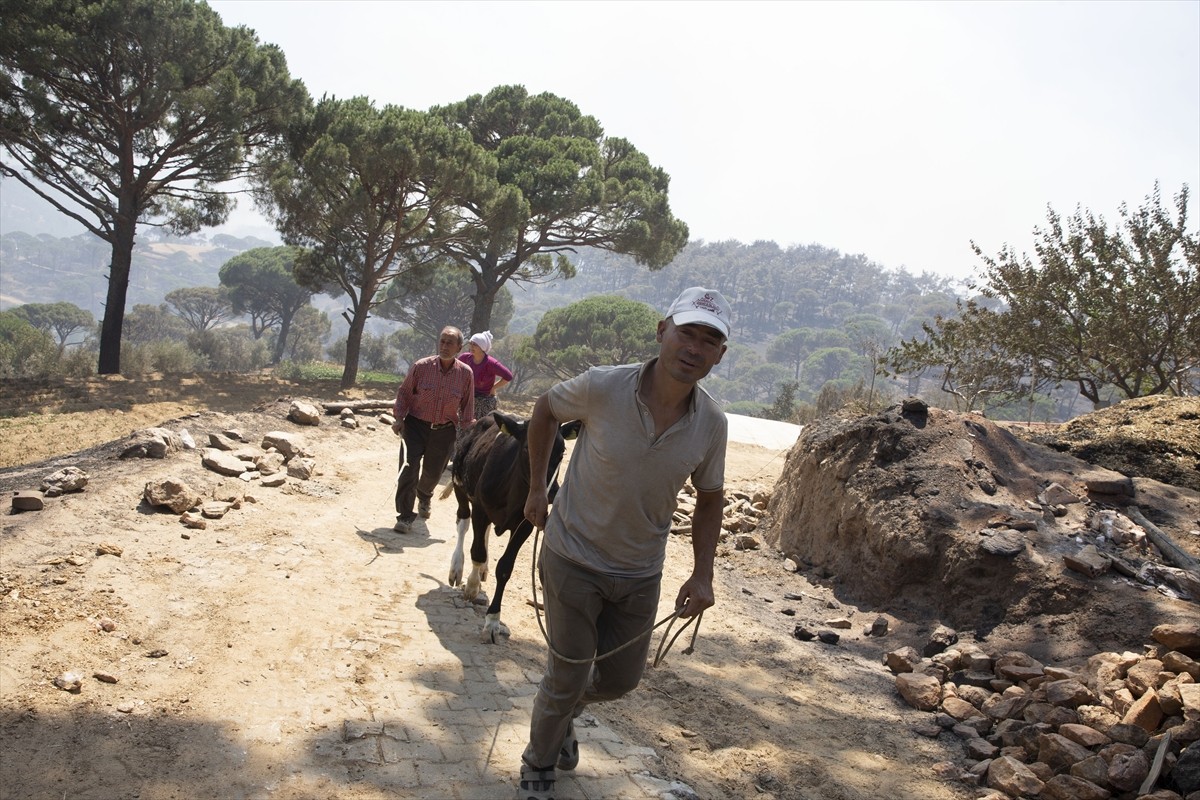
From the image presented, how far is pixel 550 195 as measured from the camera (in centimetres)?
2455

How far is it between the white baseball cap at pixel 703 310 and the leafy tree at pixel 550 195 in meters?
20.6

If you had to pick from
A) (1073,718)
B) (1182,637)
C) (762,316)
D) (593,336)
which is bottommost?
(1073,718)

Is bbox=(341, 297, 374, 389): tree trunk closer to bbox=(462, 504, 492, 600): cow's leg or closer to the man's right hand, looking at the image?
bbox=(462, 504, 492, 600): cow's leg

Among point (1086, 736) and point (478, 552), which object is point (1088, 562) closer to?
point (1086, 736)

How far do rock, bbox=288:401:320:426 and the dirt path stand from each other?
13.2ft

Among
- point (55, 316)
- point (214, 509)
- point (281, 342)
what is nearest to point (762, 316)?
point (281, 342)

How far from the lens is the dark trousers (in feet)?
24.7

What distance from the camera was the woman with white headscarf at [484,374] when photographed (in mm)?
8625

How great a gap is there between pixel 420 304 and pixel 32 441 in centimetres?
4817

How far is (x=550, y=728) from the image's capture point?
3.34 meters

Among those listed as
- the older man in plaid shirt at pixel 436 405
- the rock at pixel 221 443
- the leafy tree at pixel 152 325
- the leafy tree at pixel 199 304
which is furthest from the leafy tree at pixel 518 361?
the older man in plaid shirt at pixel 436 405

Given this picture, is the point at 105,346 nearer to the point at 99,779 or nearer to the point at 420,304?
the point at 99,779

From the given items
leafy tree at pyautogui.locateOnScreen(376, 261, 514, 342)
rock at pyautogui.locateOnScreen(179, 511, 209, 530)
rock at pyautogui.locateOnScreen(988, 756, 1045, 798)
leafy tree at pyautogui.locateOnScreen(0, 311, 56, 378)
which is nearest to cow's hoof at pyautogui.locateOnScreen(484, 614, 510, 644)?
rock at pyautogui.locateOnScreen(179, 511, 209, 530)

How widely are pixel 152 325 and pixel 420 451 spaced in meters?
67.3
